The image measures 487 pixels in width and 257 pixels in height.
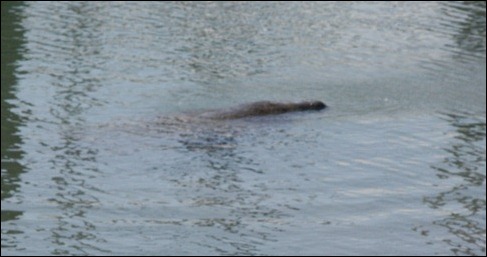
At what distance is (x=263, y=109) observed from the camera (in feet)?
48.0

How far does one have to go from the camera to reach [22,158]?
1252cm

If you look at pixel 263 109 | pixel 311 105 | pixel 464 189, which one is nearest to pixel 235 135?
pixel 263 109

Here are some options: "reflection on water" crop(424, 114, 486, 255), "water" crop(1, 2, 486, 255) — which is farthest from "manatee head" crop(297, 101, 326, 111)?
"reflection on water" crop(424, 114, 486, 255)

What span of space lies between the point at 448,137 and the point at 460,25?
7090mm

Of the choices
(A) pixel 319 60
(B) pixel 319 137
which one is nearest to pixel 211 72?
(A) pixel 319 60

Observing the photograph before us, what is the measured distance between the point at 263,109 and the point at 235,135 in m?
0.90

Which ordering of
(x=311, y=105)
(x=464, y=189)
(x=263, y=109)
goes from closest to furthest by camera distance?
(x=464, y=189) < (x=263, y=109) < (x=311, y=105)

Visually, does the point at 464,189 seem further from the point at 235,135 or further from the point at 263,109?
the point at 263,109

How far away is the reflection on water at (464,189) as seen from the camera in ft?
36.6

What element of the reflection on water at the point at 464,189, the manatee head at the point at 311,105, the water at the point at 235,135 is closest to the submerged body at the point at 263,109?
the manatee head at the point at 311,105

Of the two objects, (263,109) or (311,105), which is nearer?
(263,109)

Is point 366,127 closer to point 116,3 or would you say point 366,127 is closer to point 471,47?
point 471,47

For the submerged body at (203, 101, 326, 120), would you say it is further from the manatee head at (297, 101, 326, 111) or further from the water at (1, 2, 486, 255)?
the water at (1, 2, 486, 255)

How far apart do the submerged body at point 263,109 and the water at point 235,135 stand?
6.1 inches
